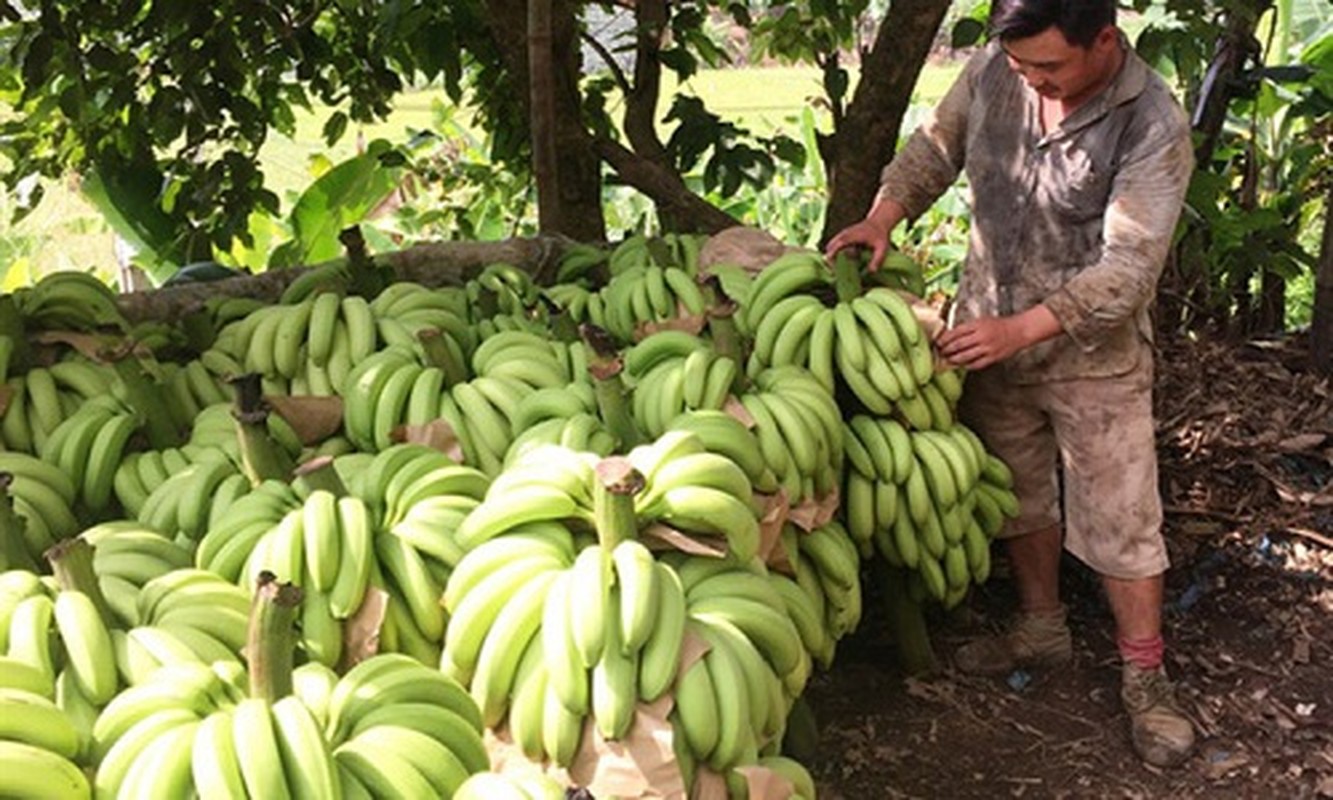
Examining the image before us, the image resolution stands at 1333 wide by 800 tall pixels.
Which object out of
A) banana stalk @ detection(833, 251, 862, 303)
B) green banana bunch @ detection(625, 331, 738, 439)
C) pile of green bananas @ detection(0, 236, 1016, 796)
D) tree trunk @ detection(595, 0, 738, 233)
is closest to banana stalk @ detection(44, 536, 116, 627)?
pile of green bananas @ detection(0, 236, 1016, 796)

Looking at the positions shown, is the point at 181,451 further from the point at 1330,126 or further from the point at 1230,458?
the point at 1330,126

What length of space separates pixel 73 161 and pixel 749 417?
3.80 metres

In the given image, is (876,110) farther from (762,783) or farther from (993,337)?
(762,783)

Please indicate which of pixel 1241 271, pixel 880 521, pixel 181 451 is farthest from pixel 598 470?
pixel 1241 271

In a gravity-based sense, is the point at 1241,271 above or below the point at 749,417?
below

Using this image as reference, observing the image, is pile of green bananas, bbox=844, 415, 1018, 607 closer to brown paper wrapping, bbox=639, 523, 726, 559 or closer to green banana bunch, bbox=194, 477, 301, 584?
brown paper wrapping, bbox=639, 523, 726, 559

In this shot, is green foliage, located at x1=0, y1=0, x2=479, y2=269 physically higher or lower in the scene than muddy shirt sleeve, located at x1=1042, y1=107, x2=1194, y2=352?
higher

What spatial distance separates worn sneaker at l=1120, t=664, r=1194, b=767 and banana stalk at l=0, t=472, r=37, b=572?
2788 mm

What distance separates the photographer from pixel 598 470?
2.03 meters

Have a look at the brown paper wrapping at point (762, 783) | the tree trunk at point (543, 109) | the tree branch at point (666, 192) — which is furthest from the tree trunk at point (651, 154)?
the brown paper wrapping at point (762, 783)

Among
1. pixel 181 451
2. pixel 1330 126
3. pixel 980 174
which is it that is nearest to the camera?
pixel 181 451

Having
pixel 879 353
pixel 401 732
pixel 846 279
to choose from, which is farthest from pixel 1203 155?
pixel 401 732

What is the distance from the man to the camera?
314 cm

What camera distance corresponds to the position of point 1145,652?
3.68m
